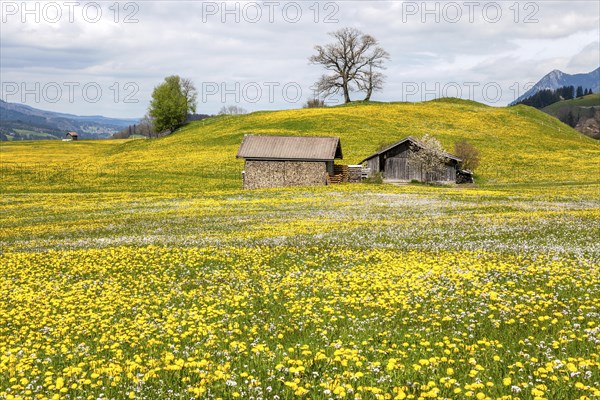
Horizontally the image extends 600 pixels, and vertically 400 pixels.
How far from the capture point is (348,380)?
7.82 meters

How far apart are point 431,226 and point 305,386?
65.8 ft

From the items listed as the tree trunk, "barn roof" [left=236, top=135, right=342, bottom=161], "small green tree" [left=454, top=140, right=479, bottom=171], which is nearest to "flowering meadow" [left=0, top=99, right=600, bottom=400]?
"barn roof" [left=236, top=135, right=342, bottom=161]

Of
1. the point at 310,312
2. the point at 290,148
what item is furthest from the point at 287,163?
the point at 310,312

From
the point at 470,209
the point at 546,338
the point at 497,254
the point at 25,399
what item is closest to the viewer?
the point at 25,399

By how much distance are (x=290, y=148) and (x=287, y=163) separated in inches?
86.5

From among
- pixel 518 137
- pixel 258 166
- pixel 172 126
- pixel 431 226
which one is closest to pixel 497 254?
pixel 431 226

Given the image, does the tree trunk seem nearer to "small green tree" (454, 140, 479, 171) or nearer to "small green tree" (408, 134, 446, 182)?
"small green tree" (454, 140, 479, 171)

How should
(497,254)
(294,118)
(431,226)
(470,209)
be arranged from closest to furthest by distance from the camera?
(497,254)
(431,226)
(470,209)
(294,118)

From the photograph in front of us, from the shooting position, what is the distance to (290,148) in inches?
2594

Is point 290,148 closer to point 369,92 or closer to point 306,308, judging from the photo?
point 306,308

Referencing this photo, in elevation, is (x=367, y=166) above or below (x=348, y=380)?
above

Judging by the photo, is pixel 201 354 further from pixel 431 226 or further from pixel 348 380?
pixel 431 226

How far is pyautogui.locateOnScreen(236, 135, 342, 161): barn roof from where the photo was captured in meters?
64.6

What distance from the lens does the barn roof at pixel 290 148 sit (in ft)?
212
